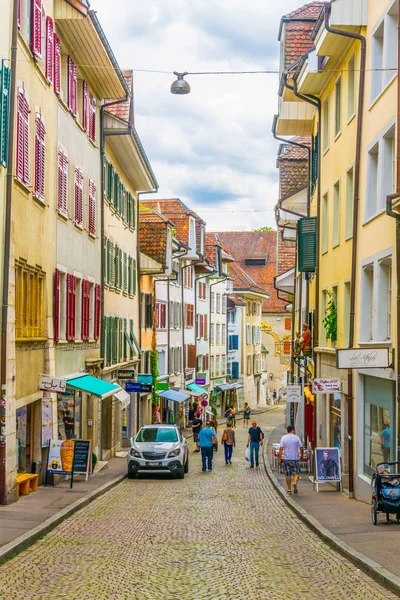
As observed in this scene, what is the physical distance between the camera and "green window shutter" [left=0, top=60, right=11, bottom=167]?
18141 millimetres

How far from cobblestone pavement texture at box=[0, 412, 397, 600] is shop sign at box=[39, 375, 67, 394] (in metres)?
2.55

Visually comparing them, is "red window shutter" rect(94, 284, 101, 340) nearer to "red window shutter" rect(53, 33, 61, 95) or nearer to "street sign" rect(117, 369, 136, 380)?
"street sign" rect(117, 369, 136, 380)

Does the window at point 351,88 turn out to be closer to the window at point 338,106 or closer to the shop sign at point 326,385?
the window at point 338,106

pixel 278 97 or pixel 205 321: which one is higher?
pixel 278 97

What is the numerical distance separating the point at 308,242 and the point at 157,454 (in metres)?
7.92

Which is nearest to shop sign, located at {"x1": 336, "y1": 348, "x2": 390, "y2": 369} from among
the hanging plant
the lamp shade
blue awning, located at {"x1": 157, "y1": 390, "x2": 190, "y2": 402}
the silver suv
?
the lamp shade

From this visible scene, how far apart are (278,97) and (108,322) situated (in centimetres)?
961

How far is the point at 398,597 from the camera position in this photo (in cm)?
1059

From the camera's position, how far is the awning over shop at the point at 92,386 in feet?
81.4

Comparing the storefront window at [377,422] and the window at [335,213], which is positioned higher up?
the window at [335,213]

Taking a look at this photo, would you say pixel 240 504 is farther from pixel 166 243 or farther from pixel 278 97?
pixel 166 243

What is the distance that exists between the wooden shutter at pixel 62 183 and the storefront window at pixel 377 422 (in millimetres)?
8867

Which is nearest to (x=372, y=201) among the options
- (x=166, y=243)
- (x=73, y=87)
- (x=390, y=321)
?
(x=390, y=321)

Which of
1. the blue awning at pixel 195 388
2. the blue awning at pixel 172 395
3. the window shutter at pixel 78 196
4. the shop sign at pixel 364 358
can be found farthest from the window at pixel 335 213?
the blue awning at pixel 195 388
